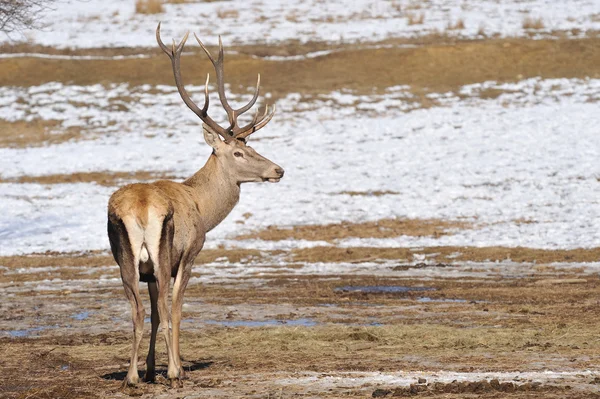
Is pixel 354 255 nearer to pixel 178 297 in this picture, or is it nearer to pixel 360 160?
pixel 360 160

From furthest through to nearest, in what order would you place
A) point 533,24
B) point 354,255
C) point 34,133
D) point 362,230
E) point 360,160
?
point 533,24 → point 34,133 → point 360,160 → point 362,230 → point 354,255

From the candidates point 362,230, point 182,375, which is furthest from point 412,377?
point 362,230

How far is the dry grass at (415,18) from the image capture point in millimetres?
43263

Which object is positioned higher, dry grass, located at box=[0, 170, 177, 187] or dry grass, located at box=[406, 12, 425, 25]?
dry grass, located at box=[406, 12, 425, 25]

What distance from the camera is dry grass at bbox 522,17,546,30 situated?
4107 cm

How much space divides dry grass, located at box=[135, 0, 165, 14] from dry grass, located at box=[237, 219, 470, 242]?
2529 centimetres

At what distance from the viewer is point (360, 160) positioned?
98.0 ft

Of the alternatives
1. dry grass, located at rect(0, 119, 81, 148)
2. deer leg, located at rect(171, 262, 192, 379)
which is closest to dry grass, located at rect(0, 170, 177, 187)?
dry grass, located at rect(0, 119, 81, 148)

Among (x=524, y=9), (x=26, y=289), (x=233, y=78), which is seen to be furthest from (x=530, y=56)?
(x=26, y=289)

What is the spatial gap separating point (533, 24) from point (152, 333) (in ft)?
113

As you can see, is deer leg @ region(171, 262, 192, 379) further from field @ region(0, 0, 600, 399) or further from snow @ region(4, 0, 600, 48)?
snow @ region(4, 0, 600, 48)

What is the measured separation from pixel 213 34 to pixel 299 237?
69.0 ft

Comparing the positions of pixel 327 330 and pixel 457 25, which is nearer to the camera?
pixel 327 330

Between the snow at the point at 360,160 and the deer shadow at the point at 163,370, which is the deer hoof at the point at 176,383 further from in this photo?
the snow at the point at 360,160
